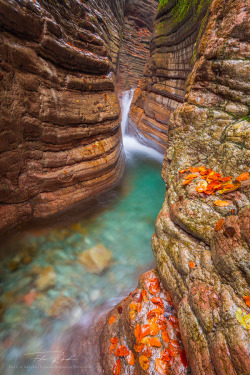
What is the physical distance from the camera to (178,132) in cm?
331

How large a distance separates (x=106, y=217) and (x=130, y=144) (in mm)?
6794

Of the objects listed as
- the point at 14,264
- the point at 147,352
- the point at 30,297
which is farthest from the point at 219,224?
the point at 14,264

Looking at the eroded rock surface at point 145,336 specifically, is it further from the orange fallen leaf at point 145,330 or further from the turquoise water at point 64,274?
the turquoise water at point 64,274

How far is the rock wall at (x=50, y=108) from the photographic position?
305 centimetres

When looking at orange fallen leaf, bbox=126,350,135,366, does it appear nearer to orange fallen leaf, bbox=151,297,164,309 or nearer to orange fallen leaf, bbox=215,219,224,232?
orange fallen leaf, bbox=151,297,164,309

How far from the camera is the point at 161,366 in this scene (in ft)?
5.88

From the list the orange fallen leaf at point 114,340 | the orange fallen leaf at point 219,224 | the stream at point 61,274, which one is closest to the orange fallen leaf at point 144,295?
the orange fallen leaf at point 114,340

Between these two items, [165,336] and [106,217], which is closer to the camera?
[165,336]

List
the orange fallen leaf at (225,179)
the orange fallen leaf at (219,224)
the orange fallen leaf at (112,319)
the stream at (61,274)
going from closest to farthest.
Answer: the orange fallen leaf at (219,224) → the orange fallen leaf at (225,179) → the orange fallen leaf at (112,319) → the stream at (61,274)

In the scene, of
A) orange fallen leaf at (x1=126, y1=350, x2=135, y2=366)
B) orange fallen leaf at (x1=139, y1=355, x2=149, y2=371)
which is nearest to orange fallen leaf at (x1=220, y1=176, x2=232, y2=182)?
orange fallen leaf at (x1=139, y1=355, x2=149, y2=371)

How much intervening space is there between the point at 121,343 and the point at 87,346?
665mm

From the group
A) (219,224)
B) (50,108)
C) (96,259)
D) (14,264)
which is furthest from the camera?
(96,259)

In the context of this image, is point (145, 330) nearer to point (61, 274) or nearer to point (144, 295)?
point (144, 295)

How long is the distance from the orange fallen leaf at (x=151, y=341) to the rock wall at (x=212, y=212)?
52 millimetres
